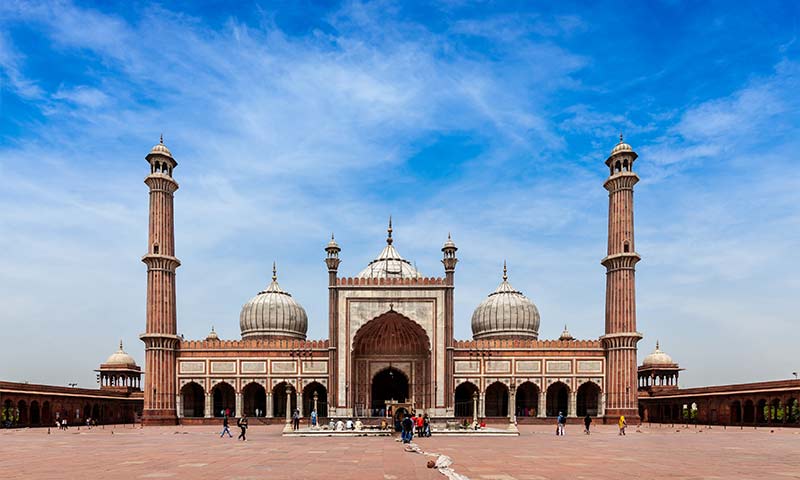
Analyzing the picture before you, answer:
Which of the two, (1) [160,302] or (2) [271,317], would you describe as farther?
(2) [271,317]

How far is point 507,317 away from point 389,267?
385 inches

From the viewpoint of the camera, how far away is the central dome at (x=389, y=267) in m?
56.2

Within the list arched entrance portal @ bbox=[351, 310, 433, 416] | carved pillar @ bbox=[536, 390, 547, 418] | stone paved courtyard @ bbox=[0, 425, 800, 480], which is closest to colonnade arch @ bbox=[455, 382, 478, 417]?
arched entrance portal @ bbox=[351, 310, 433, 416]

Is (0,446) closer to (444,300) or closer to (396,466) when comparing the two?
(396,466)

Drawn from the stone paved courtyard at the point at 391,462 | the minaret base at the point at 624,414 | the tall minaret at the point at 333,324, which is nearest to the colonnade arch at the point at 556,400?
the minaret base at the point at 624,414

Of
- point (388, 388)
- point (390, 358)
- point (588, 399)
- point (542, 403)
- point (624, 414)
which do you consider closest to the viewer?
point (624, 414)

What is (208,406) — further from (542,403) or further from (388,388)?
(542,403)

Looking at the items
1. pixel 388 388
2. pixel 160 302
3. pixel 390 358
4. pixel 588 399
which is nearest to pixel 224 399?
pixel 160 302

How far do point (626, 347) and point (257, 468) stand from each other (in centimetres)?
3535

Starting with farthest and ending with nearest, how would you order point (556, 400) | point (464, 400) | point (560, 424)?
point (556, 400)
point (464, 400)
point (560, 424)

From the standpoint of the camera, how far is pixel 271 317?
186 ft

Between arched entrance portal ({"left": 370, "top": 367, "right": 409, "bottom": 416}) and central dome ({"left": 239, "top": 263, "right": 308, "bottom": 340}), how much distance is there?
30.0 feet

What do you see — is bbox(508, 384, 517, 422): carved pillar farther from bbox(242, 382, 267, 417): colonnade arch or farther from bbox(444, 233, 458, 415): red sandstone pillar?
bbox(242, 382, 267, 417): colonnade arch

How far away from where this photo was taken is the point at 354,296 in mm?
47688
